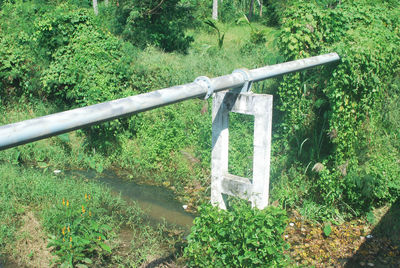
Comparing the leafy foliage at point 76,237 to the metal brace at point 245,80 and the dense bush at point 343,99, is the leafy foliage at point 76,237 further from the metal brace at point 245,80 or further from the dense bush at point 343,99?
the dense bush at point 343,99

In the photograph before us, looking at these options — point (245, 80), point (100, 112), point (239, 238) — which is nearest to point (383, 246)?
point (239, 238)

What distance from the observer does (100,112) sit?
248 cm

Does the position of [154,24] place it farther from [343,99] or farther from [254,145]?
[254,145]

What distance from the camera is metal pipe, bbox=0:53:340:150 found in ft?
7.02

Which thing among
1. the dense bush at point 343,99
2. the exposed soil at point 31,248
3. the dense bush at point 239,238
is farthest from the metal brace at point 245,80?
the exposed soil at point 31,248

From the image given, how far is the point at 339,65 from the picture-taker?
5.07m

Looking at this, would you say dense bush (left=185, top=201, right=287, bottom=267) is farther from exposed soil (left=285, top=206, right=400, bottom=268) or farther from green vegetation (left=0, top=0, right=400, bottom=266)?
exposed soil (left=285, top=206, right=400, bottom=268)

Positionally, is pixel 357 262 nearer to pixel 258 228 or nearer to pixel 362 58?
pixel 258 228

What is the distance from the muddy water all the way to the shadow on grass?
6.95ft

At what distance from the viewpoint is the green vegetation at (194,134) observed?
4.73m

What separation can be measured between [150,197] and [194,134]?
1.68 meters

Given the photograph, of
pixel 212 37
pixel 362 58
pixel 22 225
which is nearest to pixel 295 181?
pixel 362 58

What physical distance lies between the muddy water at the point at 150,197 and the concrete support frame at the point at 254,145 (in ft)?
6.03

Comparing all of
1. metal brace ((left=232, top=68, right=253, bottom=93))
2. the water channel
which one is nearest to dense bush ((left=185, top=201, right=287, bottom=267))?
metal brace ((left=232, top=68, right=253, bottom=93))
